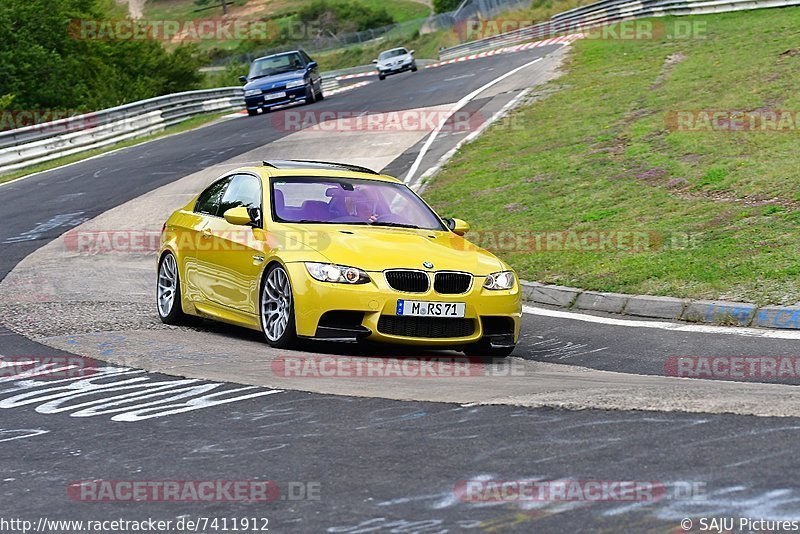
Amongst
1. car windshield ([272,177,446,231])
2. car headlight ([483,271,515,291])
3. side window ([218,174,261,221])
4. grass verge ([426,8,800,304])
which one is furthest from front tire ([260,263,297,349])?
grass verge ([426,8,800,304])

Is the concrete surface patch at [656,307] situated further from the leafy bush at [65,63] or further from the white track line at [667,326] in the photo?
the leafy bush at [65,63]

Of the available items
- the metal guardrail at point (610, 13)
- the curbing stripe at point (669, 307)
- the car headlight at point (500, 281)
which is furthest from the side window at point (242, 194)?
the metal guardrail at point (610, 13)

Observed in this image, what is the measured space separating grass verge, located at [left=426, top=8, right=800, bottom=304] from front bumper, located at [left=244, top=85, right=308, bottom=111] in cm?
1082

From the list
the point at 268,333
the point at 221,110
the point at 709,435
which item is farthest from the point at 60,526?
the point at 221,110

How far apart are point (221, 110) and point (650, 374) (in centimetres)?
3546

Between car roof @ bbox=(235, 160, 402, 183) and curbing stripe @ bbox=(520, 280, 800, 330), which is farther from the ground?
car roof @ bbox=(235, 160, 402, 183)

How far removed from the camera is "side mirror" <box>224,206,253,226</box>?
1023 centimetres

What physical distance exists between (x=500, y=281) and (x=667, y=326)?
197 cm

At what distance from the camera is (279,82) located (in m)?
37.7

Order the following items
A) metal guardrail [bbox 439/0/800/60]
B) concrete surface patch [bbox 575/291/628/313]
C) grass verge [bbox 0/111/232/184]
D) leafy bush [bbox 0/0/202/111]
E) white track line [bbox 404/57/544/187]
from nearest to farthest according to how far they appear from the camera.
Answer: concrete surface patch [bbox 575/291/628/313] → white track line [bbox 404/57/544/187] → grass verge [bbox 0/111/232/184] → metal guardrail [bbox 439/0/800/60] → leafy bush [bbox 0/0/202/111]

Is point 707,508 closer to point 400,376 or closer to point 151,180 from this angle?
point 400,376

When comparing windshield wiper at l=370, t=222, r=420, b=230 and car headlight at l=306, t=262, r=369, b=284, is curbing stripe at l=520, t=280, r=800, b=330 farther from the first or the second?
car headlight at l=306, t=262, r=369, b=284

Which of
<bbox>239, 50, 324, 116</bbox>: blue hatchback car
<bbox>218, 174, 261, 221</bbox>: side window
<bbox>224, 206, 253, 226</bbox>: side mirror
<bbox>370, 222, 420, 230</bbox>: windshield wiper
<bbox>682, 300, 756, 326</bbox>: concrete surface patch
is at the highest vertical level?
<bbox>239, 50, 324, 116</bbox>: blue hatchback car

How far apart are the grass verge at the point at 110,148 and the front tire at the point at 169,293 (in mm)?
16134
